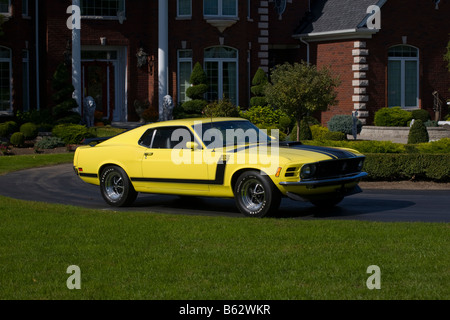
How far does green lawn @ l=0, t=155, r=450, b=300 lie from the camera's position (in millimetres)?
7016

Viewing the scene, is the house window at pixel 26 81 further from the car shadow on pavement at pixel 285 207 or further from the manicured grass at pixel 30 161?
the car shadow on pavement at pixel 285 207

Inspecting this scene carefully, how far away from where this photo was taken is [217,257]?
8.49 m

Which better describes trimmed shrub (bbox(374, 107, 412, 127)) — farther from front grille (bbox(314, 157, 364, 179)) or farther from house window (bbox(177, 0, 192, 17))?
front grille (bbox(314, 157, 364, 179))

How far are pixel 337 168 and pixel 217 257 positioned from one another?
4.22 metres

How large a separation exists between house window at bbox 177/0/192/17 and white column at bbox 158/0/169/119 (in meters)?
0.62

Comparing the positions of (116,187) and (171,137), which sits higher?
(171,137)

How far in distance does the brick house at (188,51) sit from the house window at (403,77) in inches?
1.6

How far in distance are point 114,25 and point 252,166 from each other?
20864 mm

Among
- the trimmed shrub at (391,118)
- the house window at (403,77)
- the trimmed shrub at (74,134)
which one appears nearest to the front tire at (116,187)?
the trimmed shrub at (74,134)

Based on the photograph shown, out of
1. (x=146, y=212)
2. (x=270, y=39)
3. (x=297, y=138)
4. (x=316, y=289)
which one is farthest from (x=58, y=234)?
(x=270, y=39)

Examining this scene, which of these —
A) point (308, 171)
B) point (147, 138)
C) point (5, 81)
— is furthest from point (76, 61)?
point (308, 171)

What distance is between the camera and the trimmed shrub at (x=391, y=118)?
2969 cm

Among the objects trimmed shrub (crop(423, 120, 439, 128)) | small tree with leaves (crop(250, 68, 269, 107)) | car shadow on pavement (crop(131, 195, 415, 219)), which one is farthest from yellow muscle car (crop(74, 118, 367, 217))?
small tree with leaves (crop(250, 68, 269, 107))

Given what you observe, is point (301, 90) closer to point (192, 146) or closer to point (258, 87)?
point (258, 87)
